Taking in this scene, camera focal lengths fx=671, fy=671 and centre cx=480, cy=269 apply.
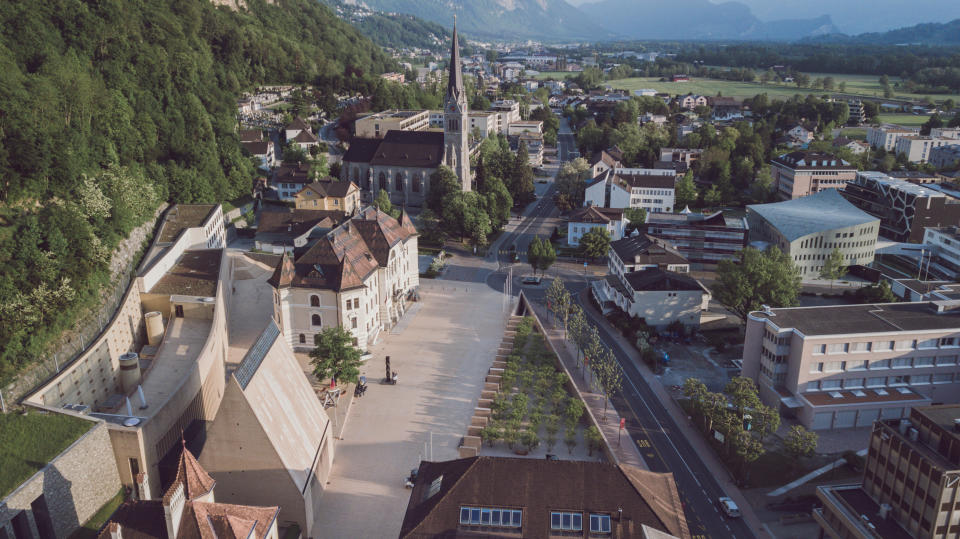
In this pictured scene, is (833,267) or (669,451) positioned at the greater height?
(833,267)

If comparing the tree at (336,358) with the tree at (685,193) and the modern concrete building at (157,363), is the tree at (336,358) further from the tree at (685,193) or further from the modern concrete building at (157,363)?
the tree at (685,193)

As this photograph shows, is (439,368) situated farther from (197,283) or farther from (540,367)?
(197,283)

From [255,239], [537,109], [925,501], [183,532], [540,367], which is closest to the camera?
[183,532]

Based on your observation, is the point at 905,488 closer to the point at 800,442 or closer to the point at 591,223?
the point at 800,442

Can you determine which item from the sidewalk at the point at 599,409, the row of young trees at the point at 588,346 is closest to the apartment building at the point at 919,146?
the row of young trees at the point at 588,346

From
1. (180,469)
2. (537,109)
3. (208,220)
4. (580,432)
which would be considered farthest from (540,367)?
(537,109)

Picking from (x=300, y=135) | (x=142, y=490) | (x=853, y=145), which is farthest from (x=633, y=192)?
(x=142, y=490)
